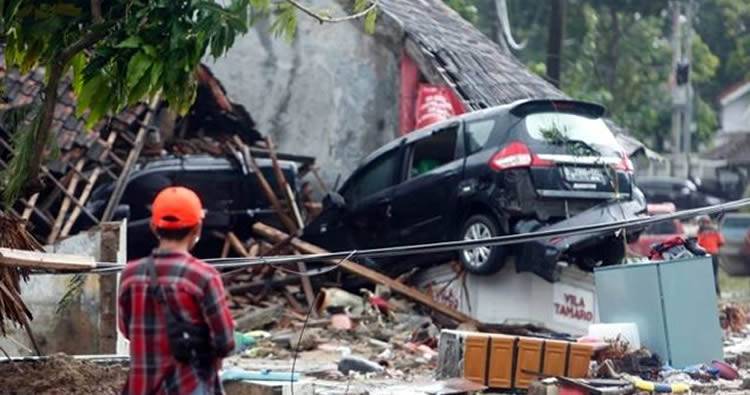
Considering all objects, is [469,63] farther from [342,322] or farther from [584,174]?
[342,322]

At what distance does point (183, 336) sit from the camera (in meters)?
5.77

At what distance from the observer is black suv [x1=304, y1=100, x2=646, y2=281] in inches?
549

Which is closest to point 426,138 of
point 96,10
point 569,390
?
point 569,390

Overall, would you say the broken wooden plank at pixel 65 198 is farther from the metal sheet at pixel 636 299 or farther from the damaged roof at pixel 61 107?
the metal sheet at pixel 636 299

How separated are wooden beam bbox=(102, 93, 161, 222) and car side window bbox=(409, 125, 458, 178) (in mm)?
2884

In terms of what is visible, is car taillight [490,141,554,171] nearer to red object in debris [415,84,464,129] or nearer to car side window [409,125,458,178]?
car side window [409,125,458,178]

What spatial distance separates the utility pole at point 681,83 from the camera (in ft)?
131

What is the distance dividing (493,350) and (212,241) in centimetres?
663

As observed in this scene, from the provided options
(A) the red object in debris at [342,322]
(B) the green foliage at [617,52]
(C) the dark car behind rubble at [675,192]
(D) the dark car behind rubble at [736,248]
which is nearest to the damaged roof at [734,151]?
(B) the green foliage at [617,52]

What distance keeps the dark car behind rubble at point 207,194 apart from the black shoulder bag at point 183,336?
10412 millimetres

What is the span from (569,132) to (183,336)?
907cm

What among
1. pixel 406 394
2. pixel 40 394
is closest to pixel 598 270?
pixel 406 394

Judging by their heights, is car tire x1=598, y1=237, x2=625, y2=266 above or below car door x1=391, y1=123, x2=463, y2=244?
below

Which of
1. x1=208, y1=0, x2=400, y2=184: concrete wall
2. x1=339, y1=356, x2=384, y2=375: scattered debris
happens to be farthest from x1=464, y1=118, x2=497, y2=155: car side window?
x1=208, y1=0, x2=400, y2=184: concrete wall
